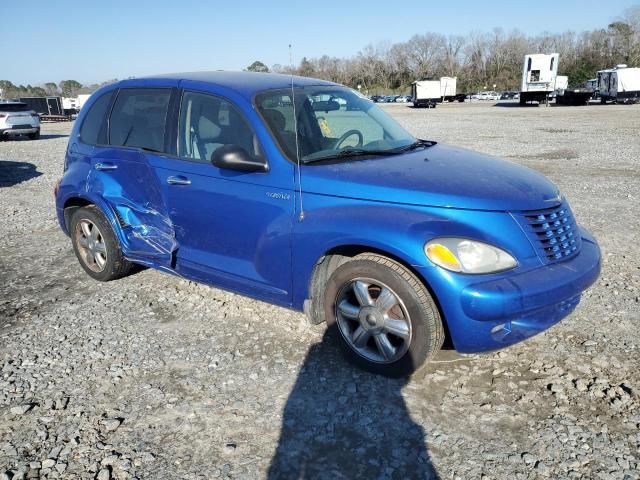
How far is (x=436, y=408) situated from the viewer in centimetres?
304

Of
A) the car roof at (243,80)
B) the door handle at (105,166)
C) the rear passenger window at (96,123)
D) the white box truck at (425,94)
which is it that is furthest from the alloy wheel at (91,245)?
the white box truck at (425,94)

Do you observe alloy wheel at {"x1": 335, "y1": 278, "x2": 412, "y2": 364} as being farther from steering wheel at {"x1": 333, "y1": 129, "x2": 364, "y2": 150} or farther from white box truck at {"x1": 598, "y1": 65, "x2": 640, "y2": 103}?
white box truck at {"x1": 598, "y1": 65, "x2": 640, "y2": 103}

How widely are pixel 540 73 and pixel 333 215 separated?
4508 centimetres

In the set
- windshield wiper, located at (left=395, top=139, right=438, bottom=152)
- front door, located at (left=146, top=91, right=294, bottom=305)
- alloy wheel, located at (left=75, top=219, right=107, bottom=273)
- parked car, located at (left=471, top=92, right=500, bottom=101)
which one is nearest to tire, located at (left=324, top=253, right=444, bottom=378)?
front door, located at (left=146, top=91, right=294, bottom=305)

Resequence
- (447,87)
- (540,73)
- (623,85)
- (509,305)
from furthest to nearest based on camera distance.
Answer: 1. (447,87)
2. (623,85)
3. (540,73)
4. (509,305)

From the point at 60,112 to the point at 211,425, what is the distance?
151 ft

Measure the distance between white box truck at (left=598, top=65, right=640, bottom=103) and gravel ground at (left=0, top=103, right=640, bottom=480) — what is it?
149 feet

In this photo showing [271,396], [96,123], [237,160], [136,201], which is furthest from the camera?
[96,123]

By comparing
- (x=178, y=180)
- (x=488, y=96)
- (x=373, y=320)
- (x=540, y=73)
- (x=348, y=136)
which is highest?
(x=540, y=73)

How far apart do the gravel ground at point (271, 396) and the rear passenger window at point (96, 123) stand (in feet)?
4.62

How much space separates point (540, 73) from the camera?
42469 mm

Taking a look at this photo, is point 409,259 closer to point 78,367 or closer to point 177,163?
point 177,163

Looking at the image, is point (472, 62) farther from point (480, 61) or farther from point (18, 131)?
point (18, 131)

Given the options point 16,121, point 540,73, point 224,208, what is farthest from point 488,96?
point 224,208
